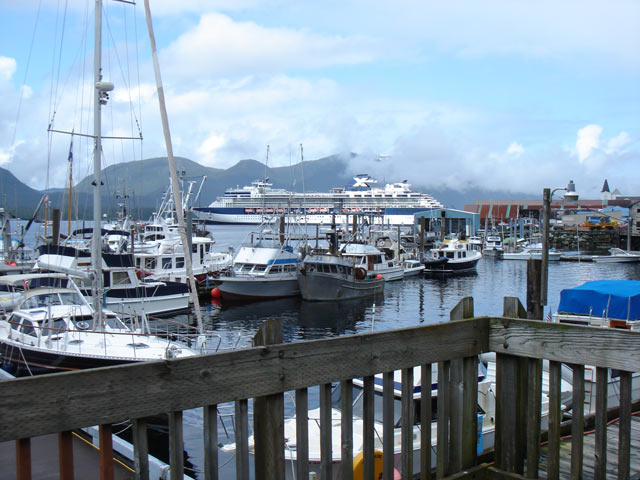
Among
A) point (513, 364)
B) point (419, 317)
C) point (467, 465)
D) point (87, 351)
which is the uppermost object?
point (513, 364)

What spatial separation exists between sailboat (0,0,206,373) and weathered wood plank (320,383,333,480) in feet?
34.0

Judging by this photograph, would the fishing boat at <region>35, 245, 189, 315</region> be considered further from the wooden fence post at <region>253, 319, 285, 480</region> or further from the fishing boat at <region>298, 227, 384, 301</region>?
the wooden fence post at <region>253, 319, 285, 480</region>

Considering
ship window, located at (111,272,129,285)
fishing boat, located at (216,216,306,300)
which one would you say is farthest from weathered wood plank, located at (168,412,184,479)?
fishing boat, located at (216,216,306,300)

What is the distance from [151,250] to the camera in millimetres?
38438

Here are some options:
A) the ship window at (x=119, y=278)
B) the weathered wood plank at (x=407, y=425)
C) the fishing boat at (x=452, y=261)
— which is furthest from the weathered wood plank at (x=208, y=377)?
the fishing boat at (x=452, y=261)

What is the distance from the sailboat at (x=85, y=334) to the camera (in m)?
14.3

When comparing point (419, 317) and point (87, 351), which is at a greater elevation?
point (87, 351)

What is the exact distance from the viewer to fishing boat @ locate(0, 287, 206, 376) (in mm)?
14164

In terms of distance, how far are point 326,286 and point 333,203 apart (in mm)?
93902

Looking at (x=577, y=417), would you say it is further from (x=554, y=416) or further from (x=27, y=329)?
(x=27, y=329)

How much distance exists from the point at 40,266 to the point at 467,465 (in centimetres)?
2431

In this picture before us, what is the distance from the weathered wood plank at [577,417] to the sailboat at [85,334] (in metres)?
10.5

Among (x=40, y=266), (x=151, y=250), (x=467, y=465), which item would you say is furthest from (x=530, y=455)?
(x=151, y=250)

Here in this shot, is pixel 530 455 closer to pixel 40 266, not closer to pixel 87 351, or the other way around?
pixel 87 351
